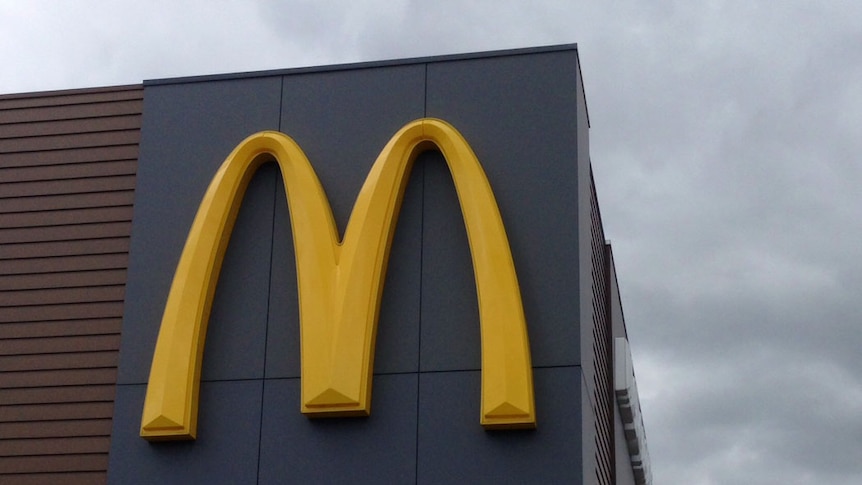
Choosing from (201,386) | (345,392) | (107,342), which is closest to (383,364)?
(345,392)

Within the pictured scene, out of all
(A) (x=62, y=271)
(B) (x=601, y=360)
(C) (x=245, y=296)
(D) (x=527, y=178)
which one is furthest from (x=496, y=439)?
(A) (x=62, y=271)

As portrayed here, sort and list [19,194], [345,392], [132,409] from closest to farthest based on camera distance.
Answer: [345,392] → [132,409] → [19,194]

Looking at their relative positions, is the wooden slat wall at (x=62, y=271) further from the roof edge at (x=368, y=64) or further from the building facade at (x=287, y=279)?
the roof edge at (x=368, y=64)

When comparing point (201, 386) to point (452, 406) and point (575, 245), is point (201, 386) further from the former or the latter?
point (575, 245)

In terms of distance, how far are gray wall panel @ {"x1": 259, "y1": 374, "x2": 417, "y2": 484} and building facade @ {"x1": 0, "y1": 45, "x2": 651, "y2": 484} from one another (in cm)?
2

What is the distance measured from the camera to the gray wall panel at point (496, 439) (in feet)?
47.1

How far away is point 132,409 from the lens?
1556cm

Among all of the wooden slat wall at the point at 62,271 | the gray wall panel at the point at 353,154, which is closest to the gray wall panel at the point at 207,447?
the wooden slat wall at the point at 62,271

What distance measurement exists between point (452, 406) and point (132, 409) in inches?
151

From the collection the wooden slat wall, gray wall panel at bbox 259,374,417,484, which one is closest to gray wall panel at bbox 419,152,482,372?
→ gray wall panel at bbox 259,374,417,484

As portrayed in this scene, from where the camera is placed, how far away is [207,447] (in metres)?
15.2

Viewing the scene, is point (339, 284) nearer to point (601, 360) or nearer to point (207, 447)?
point (207, 447)

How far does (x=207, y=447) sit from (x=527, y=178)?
15.8 ft

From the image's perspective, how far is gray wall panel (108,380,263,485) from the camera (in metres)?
15.1
